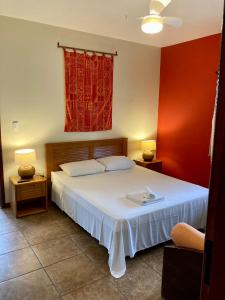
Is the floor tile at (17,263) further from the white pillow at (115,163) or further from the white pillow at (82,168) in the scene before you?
the white pillow at (115,163)

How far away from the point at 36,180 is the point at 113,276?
1777 millimetres

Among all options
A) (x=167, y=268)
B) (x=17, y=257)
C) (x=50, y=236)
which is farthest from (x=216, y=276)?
(x=50, y=236)

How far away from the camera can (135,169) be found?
163 inches

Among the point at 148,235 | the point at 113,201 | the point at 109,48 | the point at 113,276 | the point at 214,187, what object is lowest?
the point at 113,276

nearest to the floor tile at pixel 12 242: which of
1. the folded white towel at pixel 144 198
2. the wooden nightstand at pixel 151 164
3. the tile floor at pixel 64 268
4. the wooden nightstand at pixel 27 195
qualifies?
the tile floor at pixel 64 268

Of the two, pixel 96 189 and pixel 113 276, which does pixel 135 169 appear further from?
pixel 113 276

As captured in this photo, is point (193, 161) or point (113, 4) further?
point (193, 161)

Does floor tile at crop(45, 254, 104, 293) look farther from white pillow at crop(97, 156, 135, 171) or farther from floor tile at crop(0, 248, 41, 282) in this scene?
white pillow at crop(97, 156, 135, 171)

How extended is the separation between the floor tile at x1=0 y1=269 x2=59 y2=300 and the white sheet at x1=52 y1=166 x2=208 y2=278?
59cm

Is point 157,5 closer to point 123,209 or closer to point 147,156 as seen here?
point 123,209

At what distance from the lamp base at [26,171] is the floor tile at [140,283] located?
6.19 ft

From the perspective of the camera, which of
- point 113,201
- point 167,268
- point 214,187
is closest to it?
point 214,187

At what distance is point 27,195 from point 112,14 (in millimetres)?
2648

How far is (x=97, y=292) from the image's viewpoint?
2.06 meters
